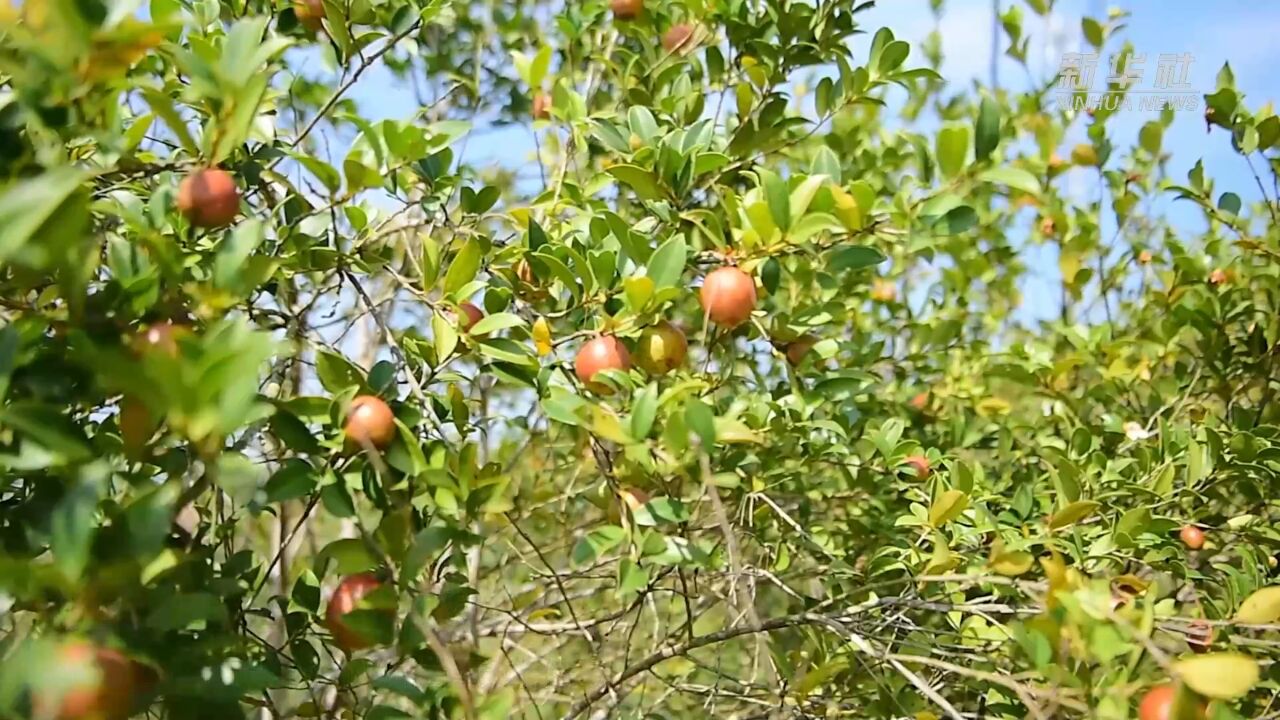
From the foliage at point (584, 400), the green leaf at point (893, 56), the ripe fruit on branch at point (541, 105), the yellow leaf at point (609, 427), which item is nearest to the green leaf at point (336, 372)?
the foliage at point (584, 400)

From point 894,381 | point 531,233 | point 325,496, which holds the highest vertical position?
point 531,233

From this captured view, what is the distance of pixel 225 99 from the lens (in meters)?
0.68

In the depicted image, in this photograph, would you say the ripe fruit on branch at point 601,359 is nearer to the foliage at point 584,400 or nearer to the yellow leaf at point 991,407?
the foliage at point 584,400

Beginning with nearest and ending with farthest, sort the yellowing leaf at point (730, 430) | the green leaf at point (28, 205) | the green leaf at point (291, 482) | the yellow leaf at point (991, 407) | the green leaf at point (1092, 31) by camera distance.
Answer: the green leaf at point (28, 205) → the green leaf at point (291, 482) → the yellowing leaf at point (730, 430) → the yellow leaf at point (991, 407) → the green leaf at point (1092, 31)

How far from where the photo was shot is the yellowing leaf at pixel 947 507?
95 cm

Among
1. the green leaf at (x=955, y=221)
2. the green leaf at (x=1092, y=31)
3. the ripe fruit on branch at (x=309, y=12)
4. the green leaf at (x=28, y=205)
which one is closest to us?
the green leaf at (x=28, y=205)

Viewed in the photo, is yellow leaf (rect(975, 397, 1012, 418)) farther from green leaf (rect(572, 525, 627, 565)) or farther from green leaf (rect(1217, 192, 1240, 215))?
green leaf (rect(572, 525, 627, 565))

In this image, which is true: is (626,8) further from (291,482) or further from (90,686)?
(90,686)

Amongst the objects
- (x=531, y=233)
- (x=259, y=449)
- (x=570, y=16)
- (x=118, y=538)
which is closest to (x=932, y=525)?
(x=531, y=233)

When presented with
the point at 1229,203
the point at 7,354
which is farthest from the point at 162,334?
the point at 1229,203

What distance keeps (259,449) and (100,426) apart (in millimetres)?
494

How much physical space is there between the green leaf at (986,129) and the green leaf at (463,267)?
0.48 m

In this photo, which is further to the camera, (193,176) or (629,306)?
(629,306)

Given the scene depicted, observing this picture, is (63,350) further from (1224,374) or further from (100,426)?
(1224,374)
